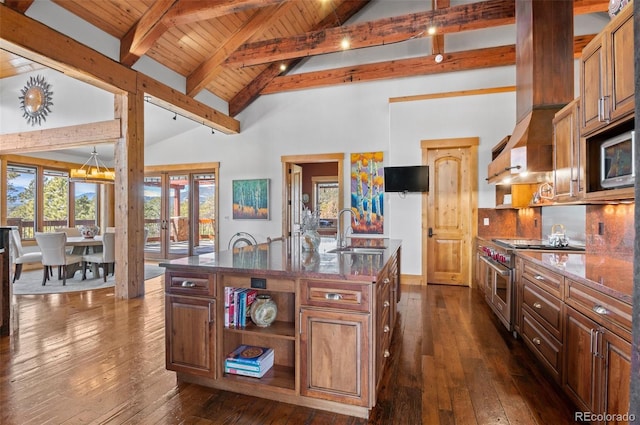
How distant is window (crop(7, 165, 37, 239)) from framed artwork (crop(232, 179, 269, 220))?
442 centimetres

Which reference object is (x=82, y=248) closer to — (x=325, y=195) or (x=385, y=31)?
(x=325, y=195)

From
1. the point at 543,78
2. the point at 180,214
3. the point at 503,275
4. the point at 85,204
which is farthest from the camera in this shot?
the point at 85,204

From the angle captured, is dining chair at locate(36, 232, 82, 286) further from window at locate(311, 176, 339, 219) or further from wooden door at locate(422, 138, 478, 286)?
window at locate(311, 176, 339, 219)

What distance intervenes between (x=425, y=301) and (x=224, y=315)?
315 centimetres

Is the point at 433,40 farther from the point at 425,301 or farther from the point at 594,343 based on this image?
the point at 594,343

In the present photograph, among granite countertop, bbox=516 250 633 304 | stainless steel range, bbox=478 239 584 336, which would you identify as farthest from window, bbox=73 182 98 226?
granite countertop, bbox=516 250 633 304

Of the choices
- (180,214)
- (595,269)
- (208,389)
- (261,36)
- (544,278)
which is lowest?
(208,389)

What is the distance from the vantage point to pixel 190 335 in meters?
2.16

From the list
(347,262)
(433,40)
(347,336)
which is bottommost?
(347,336)

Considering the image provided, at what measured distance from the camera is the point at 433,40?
534 centimetres

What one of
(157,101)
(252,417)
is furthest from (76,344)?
(157,101)

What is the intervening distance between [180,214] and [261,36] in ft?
15.1

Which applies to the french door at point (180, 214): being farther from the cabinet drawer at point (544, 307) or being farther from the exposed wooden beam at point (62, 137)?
the cabinet drawer at point (544, 307)

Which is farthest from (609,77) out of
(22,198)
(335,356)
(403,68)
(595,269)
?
(22,198)
